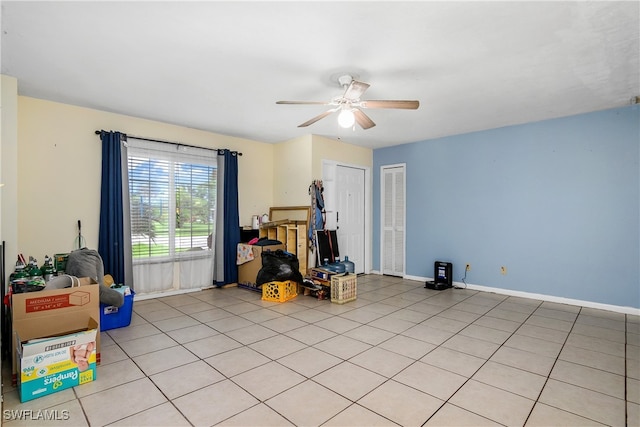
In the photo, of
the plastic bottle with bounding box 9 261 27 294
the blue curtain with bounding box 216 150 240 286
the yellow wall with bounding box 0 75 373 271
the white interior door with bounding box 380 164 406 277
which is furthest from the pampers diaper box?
the white interior door with bounding box 380 164 406 277

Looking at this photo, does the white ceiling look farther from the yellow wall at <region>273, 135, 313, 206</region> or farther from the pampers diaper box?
the pampers diaper box

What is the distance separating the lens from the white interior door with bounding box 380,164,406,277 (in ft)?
20.2

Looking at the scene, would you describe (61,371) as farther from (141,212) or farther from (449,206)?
(449,206)

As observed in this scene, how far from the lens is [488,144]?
5035mm

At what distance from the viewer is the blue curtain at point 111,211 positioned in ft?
13.4

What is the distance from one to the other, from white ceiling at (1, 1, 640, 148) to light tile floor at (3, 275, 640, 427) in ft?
8.71

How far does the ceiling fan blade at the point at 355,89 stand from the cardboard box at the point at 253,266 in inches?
118

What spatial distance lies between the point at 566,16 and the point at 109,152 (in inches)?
197

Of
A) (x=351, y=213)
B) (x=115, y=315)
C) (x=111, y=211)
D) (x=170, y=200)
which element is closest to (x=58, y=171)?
(x=111, y=211)

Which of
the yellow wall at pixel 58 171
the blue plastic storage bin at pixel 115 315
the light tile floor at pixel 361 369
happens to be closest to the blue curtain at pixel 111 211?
the yellow wall at pixel 58 171

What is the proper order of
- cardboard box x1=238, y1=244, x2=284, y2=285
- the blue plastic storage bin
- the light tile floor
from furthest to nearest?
1. cardboard box x1=238, y1=244, x2=284, y2=285
2. the blue plastic storage bin
3. the light tile floor

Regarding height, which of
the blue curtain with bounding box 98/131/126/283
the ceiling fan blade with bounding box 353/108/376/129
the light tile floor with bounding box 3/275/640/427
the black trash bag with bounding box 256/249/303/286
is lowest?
the light tile floor with bounding box 3/275/640/427

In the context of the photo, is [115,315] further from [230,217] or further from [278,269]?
[230,217]

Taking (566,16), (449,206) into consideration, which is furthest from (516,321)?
(566,16)
